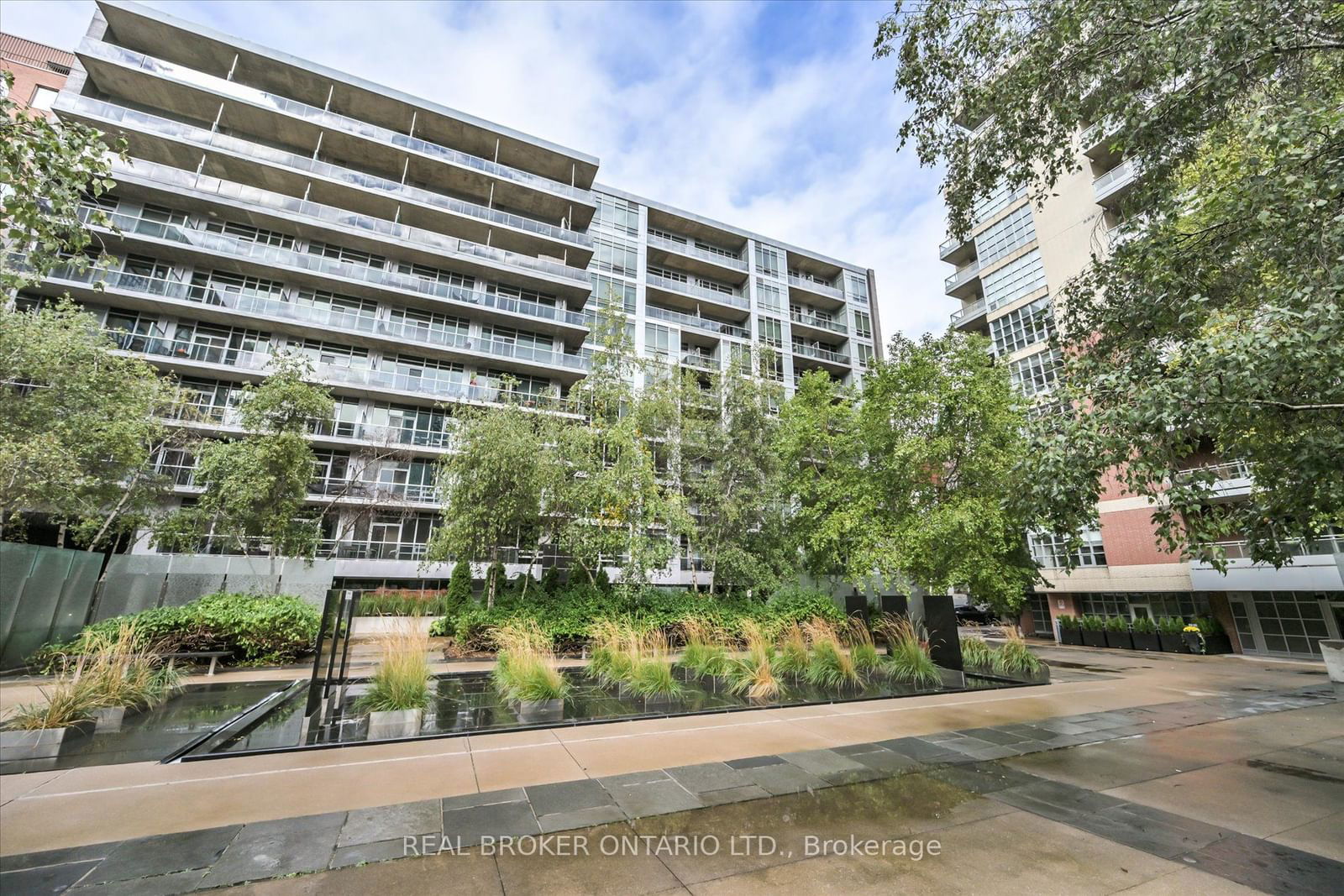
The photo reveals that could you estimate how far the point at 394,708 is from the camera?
7.53 meters

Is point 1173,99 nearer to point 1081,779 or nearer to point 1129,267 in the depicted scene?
point 1129,267

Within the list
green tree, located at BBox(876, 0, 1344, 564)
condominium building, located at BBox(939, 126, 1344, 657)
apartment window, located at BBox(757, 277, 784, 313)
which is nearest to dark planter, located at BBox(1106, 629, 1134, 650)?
condominium building, located at BBox(939, 126, 1344, 657)

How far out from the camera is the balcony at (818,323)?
42375 millimetres

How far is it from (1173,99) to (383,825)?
10.8 metres

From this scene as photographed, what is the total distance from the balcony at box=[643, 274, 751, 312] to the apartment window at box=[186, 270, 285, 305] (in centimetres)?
2100

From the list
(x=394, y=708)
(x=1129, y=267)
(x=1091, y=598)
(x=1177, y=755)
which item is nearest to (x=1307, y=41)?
(x=1129, y=267)

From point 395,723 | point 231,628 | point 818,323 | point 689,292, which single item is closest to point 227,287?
point 231,628

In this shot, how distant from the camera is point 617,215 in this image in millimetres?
37781

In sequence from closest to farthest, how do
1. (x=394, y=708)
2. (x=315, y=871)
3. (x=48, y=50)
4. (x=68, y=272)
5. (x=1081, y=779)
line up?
(x=315, y=871) → (x=1081, y=779) → (x=394, y=708) → (x=68, y=272) → (x=48, y=50)

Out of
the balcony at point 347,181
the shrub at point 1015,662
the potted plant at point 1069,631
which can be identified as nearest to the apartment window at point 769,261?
the balcony at point 347,181

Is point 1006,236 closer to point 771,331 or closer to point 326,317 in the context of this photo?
point 771,331

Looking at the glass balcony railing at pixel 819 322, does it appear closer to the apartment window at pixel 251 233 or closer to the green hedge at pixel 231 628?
the apartment window at pixel 251 233

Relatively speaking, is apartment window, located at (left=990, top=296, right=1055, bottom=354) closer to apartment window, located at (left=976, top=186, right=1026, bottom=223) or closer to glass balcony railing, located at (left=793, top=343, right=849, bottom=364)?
apartment window, located at (left=976, top=186, right=1026, bottom=223)

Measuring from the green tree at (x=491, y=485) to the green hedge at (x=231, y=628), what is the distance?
4.31 m
